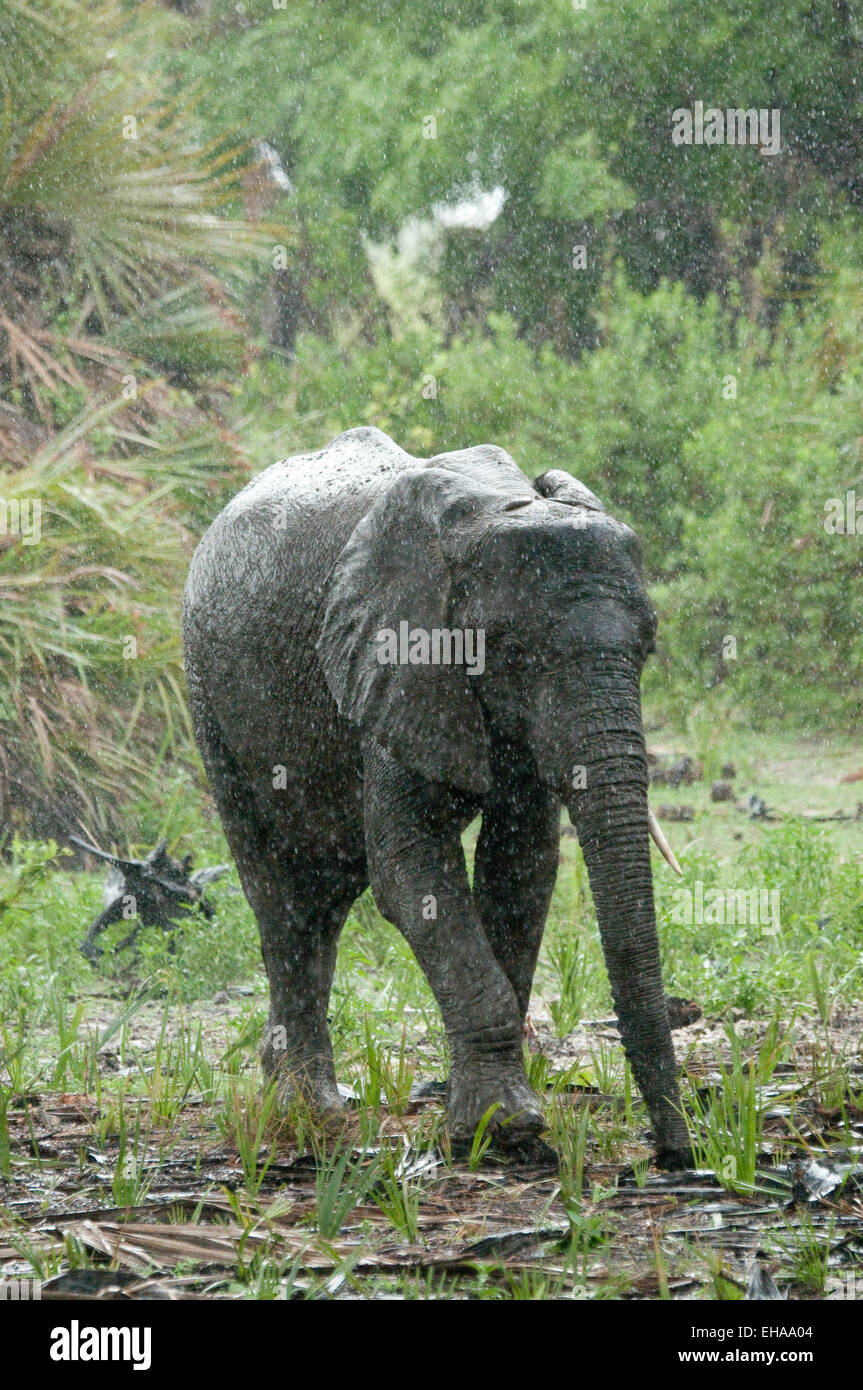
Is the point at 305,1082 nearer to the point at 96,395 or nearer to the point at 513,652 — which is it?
the point at 513,652

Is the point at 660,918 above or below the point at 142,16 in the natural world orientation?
below

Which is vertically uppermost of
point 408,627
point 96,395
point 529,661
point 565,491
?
point 96,395

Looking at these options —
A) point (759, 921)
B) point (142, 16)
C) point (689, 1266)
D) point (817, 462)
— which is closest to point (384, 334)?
point (142, 16)

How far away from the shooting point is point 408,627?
4.15m

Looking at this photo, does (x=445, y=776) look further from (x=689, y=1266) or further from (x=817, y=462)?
(x=817, y=462)

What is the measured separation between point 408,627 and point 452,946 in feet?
2.74

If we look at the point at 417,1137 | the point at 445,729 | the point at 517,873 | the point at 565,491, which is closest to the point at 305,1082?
the point at 417,1137

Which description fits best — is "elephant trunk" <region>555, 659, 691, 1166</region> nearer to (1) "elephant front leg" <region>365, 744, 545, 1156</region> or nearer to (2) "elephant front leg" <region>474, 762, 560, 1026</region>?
(1) "elephant front leg" <region>365, 744, 545, 1156</region>

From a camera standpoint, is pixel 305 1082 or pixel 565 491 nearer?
pixel 565 491

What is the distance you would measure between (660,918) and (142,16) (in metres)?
12.2

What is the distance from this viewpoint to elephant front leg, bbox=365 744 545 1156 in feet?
13.3

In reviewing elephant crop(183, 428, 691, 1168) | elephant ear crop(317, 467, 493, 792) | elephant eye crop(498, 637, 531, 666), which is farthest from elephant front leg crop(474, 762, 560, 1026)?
elephant eye crop(498, 637, 531, 666)

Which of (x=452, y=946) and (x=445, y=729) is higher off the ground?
(x=445, y=729)

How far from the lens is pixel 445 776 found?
13.3 feet
